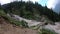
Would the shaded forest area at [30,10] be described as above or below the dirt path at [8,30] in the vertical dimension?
below

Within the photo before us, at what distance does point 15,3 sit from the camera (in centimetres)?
1830

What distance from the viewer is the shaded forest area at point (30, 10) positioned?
17.0 meters

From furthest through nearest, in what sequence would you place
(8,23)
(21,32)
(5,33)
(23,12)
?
(23,12) < (8,23) < (21,32) < (5,33)

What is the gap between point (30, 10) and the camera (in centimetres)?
1786

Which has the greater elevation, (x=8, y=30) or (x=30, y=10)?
(x=8, y=30)

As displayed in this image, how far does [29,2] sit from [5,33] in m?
10.0

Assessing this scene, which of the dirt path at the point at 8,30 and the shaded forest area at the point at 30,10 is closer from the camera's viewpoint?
the dirt path at the point at 8,30

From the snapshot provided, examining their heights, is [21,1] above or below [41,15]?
above

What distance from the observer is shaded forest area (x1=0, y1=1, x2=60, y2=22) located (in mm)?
17016

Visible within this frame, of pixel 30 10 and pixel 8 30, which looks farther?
pixel 30 10

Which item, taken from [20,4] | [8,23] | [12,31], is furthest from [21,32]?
[20,4]

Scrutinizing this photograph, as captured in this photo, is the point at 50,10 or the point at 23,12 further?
the point at 50,10

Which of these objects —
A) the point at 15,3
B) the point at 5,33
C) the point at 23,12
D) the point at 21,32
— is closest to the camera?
the point at 5,33

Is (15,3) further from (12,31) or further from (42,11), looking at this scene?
(12,31)
